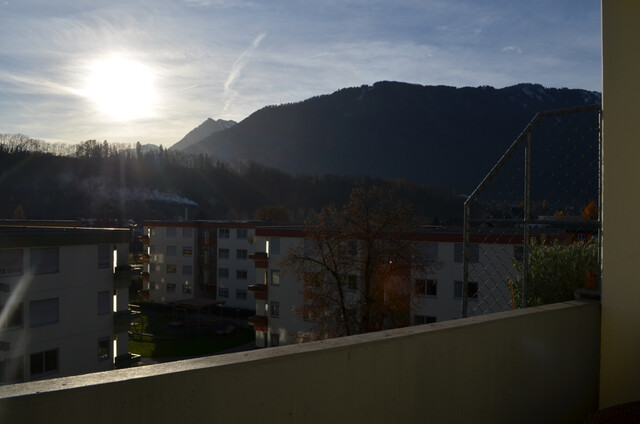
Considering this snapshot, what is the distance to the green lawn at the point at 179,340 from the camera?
1132 inches

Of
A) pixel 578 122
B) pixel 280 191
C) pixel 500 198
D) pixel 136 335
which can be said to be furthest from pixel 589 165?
pixel 280 191

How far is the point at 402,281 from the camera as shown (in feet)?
68.4

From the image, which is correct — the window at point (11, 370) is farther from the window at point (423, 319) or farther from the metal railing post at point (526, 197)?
the window at point (423, 319)

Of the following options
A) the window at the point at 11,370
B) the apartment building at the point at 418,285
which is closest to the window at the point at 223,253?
the apartment building at the point at 418,285

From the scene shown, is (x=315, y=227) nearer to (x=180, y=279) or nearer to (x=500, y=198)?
(x=500, y=198)

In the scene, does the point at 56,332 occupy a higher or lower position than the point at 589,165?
lower

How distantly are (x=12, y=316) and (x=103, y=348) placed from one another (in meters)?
3.79

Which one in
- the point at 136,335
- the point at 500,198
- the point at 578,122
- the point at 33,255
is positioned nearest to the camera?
the point at 578,122

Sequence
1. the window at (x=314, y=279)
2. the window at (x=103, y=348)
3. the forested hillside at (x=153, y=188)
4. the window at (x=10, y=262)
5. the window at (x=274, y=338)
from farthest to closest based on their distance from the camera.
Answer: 1. the forested hillside at (x=153, y=188)
2. the window at (x=274, y=338)
3. the window at (x=314, y=279)
4. the window at (x=103, y=348)
5. the window at (x=10, y=262)

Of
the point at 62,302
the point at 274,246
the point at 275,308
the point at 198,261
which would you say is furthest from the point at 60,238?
the point at 198,261

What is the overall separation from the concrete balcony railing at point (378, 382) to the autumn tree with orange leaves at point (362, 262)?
13.3m

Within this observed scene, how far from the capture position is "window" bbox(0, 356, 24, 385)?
14906mm

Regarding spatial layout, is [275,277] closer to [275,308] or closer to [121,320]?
[275,308]

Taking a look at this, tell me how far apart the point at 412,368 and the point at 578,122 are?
3998 mm
